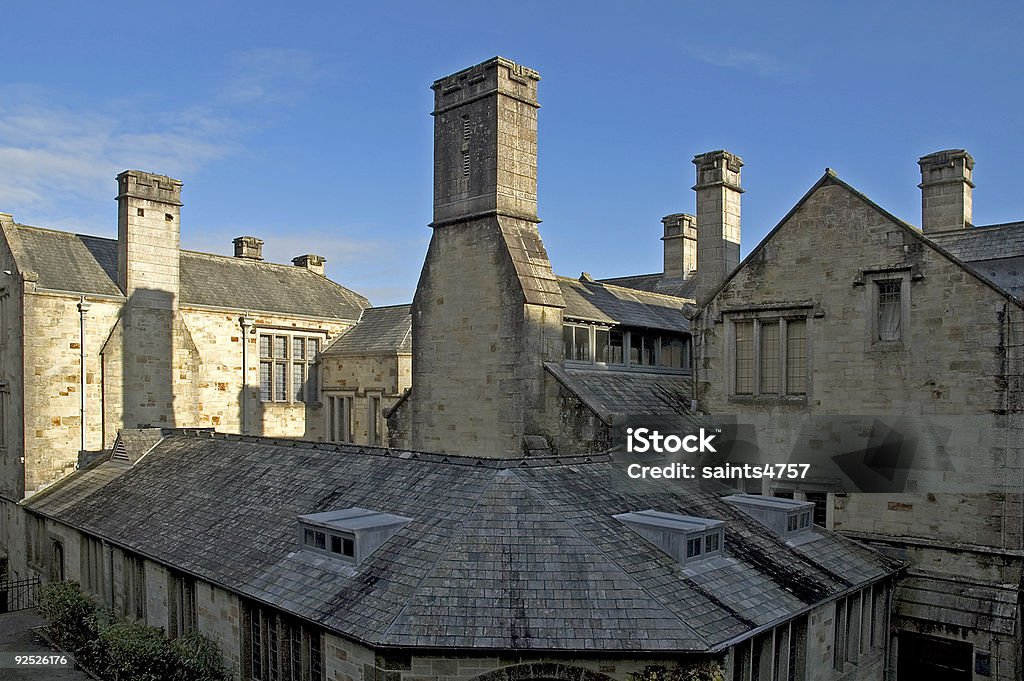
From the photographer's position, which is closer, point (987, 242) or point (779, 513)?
point (779, 513)

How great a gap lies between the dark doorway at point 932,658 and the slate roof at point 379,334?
19787 mm

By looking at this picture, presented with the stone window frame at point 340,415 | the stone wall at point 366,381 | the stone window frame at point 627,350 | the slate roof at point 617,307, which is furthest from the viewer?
the stone window frame at point 340,415

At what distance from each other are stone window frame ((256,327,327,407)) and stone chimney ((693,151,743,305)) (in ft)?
61.4

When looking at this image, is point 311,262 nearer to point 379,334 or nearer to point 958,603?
point 379,334

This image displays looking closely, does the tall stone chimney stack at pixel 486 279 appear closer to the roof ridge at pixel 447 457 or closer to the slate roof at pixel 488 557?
the roof ridge at pixel 447 457

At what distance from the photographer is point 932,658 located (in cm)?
1711

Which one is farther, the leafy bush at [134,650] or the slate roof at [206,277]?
the slate roof at [206,277]

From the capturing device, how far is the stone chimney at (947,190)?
22953 mm

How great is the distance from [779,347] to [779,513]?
4.85 meters

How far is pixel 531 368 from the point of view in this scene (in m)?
21.1

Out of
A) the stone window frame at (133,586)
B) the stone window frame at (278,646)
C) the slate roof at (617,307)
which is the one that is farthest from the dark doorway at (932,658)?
the stone window frame at (133,586)

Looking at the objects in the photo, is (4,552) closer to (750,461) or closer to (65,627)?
(65,627)

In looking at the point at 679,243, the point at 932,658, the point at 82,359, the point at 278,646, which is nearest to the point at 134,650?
the point at 278,646

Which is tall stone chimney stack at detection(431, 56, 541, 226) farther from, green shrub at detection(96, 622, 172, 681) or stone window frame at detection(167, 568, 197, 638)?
green shrub at detection(96, 622, 172, 681)
